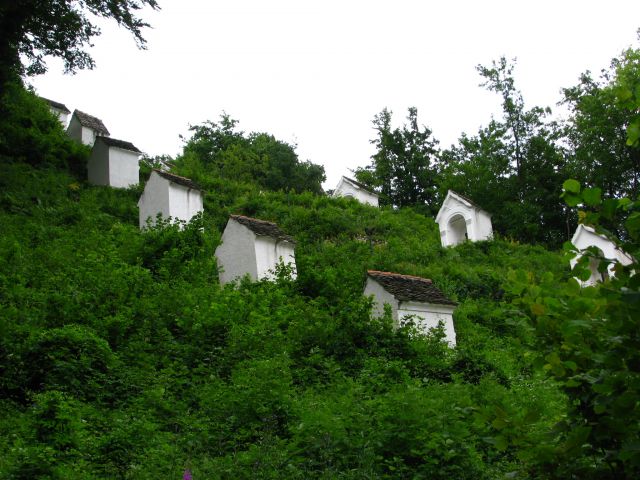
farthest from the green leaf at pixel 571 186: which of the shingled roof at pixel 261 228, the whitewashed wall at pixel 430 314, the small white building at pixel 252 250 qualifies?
the shingled roof at pixel 261 228

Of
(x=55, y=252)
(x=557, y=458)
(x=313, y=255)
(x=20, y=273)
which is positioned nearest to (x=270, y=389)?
(x=557, y=458)

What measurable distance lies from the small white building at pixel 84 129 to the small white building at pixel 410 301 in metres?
19.7

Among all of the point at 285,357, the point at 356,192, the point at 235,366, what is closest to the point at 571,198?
the point at 285,357

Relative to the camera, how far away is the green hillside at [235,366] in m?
7.22

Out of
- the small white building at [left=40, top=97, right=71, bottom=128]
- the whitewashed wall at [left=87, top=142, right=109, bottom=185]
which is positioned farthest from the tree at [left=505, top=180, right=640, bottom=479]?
the small white building at [left=40, top=97, right=71, bottom=128]

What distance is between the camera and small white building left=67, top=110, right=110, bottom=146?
31625mm

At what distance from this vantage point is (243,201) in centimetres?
2675

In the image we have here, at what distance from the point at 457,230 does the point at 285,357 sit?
2305 centimetres

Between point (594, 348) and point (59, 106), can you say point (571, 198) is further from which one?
point (59, 106)

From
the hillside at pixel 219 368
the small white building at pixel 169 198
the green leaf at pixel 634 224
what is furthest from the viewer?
the small white building at pixel 169 198

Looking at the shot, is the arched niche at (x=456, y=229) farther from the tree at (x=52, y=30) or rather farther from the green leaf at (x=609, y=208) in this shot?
the green leaf at (x=609, y=208)

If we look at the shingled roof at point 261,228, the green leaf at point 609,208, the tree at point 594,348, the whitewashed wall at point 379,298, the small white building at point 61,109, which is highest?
the small white building at point 61,109

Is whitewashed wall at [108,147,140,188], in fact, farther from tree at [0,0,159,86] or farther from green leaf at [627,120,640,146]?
green leaf at [627,120,640,146]

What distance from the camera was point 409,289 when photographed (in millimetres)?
15641
